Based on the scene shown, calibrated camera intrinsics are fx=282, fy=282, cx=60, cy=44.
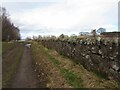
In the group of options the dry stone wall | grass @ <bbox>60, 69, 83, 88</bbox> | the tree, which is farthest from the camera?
the tree

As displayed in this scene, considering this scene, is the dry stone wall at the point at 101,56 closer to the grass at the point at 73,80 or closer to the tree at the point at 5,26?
the grass at the point at 73,80

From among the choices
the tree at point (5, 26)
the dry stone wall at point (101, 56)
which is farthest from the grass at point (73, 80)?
the tree at point (5, 26)

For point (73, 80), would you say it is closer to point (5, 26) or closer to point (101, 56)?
point (101, 56)

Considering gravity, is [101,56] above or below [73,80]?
above

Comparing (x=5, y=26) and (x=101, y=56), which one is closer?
(x=101, y=56)

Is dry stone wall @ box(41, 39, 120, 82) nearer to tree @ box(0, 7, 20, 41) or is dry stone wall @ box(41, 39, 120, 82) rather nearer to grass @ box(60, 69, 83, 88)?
grass @ box(60, 69, 83, 88)

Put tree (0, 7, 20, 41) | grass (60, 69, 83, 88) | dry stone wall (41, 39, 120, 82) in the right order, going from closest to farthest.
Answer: dry stone wall (41, 39, 120, 82)
grass (60, 69, 83, 88)
tree (0, 7, 20, 41)

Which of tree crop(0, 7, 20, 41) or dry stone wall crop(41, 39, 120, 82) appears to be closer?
dry stone wall crop(41, 39, 120, 82)

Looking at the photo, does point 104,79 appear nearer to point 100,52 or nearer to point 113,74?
point 113,74

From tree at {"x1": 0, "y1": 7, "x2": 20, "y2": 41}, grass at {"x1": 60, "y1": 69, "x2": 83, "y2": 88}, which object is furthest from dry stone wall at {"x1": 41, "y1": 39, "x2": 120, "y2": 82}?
tree at {"x1": 0, "y1": 7, "x2": 20, "y2": 41}

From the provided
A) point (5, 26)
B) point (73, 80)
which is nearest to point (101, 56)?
point (73, 80)

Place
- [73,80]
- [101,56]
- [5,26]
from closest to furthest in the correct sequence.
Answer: [73,80], [101,56], [5,26]

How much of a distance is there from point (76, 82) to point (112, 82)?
62.0 inches

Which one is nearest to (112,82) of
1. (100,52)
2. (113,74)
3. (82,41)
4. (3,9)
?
(113,74)
